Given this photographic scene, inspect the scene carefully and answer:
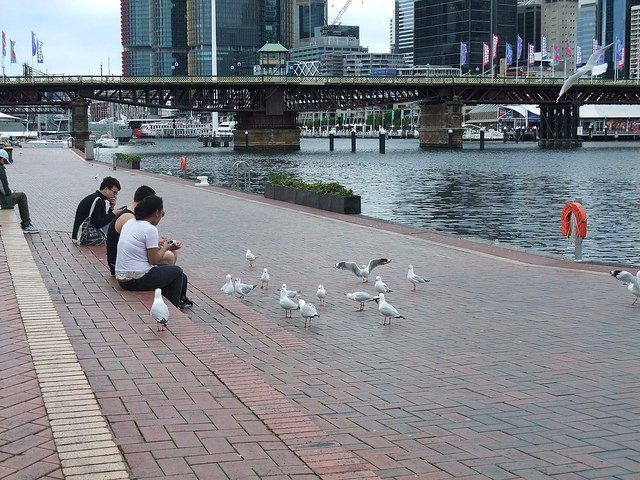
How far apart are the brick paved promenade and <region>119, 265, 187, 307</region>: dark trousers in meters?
0.27

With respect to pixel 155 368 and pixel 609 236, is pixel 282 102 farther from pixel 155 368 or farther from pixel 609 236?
pixel 155 368

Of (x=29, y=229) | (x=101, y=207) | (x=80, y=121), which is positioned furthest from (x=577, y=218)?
(x=80, y=121)

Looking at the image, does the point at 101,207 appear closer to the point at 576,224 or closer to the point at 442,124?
the point at 576,224

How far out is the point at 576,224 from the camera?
1809cm

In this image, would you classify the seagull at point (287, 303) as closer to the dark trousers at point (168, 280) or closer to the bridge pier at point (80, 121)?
the dark trousers at point (168, 280)

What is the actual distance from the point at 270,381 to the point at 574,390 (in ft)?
8.94

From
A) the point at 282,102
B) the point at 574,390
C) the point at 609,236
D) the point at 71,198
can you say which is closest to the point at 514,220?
the point at 609,236

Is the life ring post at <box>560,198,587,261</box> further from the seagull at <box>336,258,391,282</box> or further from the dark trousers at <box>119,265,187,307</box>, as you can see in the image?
the dark trousers at <box>119,265,187,307</box>

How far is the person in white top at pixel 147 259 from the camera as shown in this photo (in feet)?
37.3

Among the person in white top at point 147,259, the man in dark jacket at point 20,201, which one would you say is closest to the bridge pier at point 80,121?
the man in dark jacket at point 20,201

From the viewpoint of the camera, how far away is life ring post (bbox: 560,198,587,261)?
17.4 metres

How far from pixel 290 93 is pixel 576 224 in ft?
396

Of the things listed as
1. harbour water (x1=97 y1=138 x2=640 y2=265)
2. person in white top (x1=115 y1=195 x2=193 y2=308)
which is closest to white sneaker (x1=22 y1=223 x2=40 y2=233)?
person in white top (x1=115 y1=195 x2=193 y2=308)

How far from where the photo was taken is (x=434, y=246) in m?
18.8
